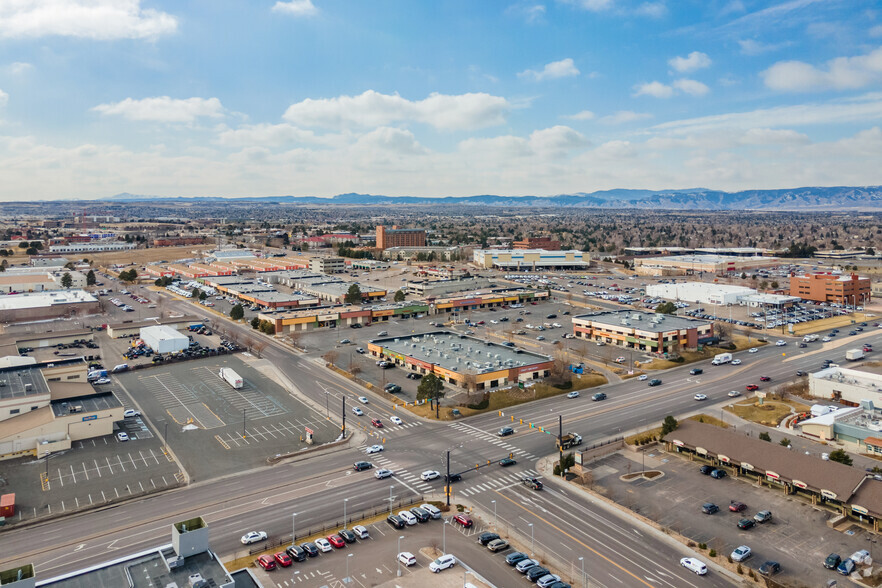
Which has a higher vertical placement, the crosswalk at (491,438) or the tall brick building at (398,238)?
the tall brick building at (398,238)

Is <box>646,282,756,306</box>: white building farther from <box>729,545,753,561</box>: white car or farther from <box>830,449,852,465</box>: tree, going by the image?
<box>729,545,753,561</box>: white car

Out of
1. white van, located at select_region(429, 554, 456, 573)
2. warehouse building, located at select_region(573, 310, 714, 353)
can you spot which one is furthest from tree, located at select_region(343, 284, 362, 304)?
white van, located at select_region(429, 554, 456, 573)

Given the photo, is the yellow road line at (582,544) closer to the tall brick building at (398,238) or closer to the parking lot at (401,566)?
the parking lot at (401,566)

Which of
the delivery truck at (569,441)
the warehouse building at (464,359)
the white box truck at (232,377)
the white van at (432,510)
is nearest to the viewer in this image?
the white van at (432,510)

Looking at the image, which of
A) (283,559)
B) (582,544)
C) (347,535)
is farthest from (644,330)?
(283,559)

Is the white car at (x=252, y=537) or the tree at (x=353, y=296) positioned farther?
the tree at (x=353, y=296)

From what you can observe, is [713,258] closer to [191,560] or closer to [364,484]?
[364,484]

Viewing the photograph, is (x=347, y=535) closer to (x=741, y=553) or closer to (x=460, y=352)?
(x=741, y=553)

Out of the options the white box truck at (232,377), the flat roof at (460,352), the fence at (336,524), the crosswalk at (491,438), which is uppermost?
the flat roof at (460,352)

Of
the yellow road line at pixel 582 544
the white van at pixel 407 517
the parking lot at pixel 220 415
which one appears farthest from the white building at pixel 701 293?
the white van at pixel 407 517
